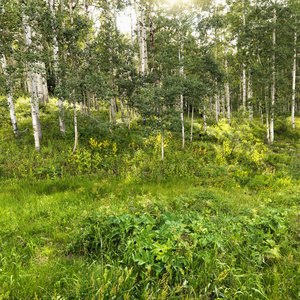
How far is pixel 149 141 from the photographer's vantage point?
12055 mm

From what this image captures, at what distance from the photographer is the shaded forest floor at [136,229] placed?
2.31 meters

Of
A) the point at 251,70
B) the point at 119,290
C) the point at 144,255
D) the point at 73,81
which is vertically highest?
the point at 251,70

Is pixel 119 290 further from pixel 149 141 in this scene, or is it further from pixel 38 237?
pixel 149 141

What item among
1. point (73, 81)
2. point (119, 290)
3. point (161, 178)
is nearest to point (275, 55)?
point (161, 178)

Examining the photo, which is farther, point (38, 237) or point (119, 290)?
point (38, 237)

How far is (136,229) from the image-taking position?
3.00m

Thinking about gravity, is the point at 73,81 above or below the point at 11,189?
above

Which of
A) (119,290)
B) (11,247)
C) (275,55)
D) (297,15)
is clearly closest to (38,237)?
(11,247)

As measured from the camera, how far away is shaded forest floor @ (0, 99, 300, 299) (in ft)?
7.57

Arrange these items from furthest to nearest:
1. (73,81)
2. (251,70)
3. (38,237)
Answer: (251,70) → (73,81) → (38,237)

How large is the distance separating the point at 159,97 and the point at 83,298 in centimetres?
923

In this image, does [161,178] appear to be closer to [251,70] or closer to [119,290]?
[119,290]

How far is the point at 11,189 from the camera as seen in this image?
6457mm

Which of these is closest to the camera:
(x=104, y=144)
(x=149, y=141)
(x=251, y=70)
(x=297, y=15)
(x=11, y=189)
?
(x=11, y=189)
